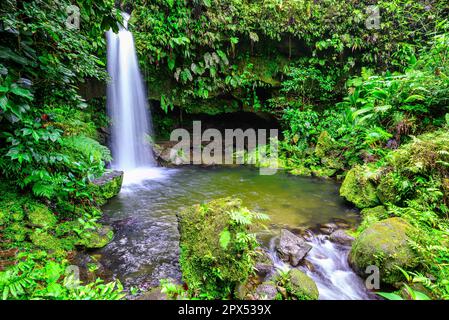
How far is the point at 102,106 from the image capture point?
8.50m

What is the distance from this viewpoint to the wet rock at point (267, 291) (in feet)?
7.83

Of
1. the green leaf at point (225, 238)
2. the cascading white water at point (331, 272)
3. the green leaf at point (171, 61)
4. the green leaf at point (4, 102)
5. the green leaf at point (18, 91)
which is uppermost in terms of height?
the green leaf at point (171, 61)

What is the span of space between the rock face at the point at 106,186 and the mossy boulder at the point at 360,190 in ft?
16.7

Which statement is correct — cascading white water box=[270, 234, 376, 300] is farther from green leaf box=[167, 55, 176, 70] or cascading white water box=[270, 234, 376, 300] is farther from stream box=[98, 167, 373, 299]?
green leaf box=[167, 55, 176, 70]

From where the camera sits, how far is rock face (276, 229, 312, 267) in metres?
3.33

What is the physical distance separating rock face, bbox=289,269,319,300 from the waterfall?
7151mm

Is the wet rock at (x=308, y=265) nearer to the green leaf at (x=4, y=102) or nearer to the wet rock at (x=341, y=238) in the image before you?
the wet rock at (x=341, y=238)

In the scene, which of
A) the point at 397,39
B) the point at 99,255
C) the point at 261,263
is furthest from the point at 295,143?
the point at 99,255

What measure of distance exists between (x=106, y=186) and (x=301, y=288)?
4257 millimetres

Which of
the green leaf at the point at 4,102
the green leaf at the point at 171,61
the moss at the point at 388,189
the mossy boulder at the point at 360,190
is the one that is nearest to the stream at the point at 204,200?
the mossy boulder at the point at 360,190

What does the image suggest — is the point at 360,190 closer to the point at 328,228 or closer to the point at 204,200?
the point at 328,228

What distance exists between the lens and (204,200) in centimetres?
565

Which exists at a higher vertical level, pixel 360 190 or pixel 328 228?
pixel 360 190

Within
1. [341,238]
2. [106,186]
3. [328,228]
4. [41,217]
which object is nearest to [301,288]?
[341,238]
